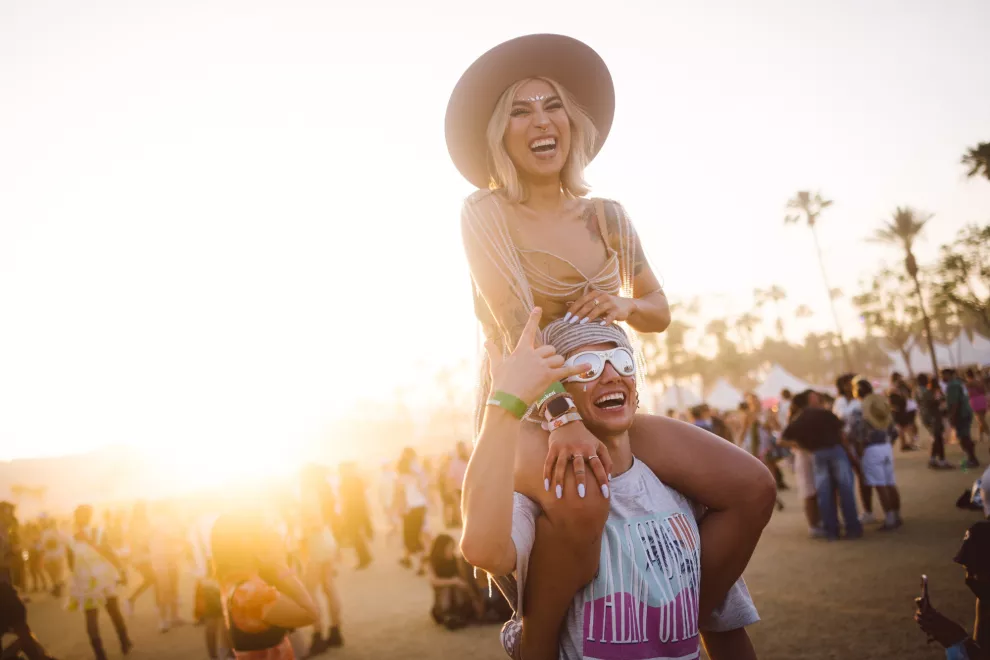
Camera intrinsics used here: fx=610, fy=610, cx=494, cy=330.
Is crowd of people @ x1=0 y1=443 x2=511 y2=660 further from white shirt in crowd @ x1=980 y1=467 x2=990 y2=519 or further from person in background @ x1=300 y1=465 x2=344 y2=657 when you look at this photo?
white shirt in crowd @ x1=980 y1=467 x2=990 y2=519

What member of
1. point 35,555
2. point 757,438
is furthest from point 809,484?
point 35,555

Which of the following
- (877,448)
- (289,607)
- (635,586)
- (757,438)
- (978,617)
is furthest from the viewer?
(757,438)

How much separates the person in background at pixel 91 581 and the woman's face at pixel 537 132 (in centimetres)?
1011

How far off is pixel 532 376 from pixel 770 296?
8982 centimetres

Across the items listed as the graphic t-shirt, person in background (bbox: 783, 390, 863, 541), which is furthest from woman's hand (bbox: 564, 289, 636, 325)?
person in background (bbox: 783, 390, 863, 541)

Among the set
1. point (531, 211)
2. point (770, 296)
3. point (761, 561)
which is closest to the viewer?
point (531, 211)

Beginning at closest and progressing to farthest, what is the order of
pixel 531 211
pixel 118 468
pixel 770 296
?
pixel 531 211
pixel 770 296
pixel 118 468

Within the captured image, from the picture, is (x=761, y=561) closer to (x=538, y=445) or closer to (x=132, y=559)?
(x=538, y=445)

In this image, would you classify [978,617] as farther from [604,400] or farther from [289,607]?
[289,607]

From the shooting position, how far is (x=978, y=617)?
337cm

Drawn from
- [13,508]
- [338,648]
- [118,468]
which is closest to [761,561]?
[338,648]

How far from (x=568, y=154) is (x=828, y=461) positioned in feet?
30.1

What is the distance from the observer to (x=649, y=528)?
74.1 inches

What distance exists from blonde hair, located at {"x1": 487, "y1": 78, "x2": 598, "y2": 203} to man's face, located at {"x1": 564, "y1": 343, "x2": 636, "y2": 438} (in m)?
0.74
